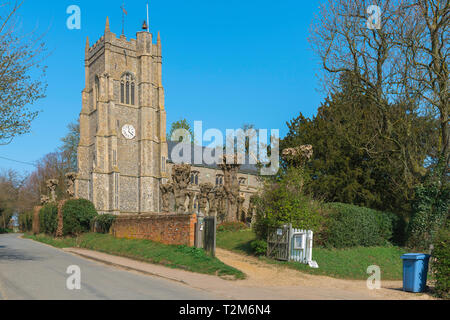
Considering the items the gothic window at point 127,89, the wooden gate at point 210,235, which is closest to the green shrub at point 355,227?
the wooden gate at point 210,235

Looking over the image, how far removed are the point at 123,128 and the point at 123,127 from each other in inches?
5.1

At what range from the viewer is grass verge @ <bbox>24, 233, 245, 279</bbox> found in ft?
44.6

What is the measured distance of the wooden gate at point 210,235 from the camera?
613 inches

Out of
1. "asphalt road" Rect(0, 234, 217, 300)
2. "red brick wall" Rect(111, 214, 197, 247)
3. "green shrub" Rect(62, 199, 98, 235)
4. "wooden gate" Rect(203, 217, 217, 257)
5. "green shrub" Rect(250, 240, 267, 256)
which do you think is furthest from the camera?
"green shrub" Rect(62, 199, 98, 235)

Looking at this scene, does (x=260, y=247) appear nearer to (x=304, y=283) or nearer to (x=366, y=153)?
(x=304, y=283)

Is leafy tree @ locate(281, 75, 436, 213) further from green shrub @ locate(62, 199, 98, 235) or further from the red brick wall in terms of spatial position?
green shrub @ locate(62, 199, 98, 235)

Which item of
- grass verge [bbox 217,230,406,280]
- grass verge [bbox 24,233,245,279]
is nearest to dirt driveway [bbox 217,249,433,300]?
grass verge [bbox 217,230,406,280]

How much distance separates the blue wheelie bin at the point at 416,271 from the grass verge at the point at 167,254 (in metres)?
4.77

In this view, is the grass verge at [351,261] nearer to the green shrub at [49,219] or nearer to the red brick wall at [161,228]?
the red brick wall at [161,228]

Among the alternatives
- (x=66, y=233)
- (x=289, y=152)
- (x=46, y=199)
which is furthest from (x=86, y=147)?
(x=289, y=152)

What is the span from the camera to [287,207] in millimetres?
16469

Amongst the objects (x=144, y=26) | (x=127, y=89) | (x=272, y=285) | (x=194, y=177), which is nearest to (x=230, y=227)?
(x=272, y=285)

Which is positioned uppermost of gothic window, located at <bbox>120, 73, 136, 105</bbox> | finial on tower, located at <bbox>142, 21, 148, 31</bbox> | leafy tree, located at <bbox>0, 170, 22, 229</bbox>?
finial on tower, located at <bbox>142, 21, 148, 31</bbox>
